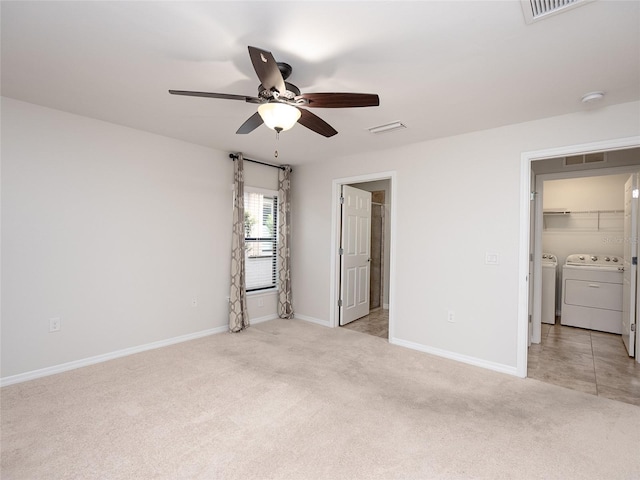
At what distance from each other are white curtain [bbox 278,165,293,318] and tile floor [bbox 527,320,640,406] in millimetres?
3269

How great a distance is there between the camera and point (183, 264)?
13.1 ft

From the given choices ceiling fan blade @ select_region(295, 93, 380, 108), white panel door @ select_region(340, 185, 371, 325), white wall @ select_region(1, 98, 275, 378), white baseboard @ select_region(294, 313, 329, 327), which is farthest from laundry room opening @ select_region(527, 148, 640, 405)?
white wall @ select_region(1, 98, 275, 378)

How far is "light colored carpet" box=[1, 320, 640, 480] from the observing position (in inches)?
71.4

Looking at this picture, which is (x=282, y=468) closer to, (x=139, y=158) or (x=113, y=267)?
(x=113, y=267)

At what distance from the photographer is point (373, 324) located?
491 cm

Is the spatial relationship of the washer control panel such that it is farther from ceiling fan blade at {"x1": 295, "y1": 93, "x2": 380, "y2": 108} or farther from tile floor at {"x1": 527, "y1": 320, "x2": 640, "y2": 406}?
ceiling fan blade at {"x1": 295, "y1": 93, "x2": 380, "y2": 108}

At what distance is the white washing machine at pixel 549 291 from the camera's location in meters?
4.78

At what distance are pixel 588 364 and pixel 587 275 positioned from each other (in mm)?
1857

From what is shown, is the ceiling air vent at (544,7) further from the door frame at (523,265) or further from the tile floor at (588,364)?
the tile floor at (588,364)

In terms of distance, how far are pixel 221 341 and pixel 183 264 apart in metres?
1.08

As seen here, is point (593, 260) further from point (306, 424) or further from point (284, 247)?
point (306, 424)

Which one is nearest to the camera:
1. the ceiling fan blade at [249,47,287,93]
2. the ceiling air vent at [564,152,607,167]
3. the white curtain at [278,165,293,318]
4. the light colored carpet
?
the ceiling fan blade at [249,47,287,93]

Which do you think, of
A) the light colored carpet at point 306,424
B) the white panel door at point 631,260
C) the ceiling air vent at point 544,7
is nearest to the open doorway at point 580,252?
the white panel door at point 631,260

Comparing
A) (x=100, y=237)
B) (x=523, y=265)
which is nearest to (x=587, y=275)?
(x=523, y=265)
